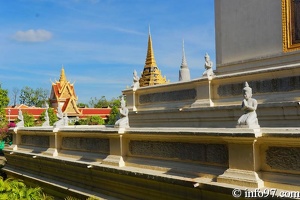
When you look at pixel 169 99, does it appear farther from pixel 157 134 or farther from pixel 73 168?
pixel 157 134

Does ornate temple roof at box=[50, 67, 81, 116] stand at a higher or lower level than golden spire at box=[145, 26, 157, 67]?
lower

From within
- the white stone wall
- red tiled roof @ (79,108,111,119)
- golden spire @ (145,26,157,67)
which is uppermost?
golden spire @ (145,26,157,67)

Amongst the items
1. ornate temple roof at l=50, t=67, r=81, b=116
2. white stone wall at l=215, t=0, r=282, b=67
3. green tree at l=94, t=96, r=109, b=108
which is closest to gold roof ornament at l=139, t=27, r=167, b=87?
white stone wall at l=215, t=0, r=282, b=67

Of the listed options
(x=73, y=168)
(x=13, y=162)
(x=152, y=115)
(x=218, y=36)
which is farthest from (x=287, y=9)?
(x=13, y=162)

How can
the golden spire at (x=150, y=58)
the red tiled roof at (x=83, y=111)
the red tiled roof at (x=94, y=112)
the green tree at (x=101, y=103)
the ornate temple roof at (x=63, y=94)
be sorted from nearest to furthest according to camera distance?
the golden spire at (x=150, y=58) < the red tiled roof at (x=83, y=111) < the red tiled roof at (x=94, y=112) < the ornate temple roof at (x=63, y=94) < the green tree at (x=101, y=103)

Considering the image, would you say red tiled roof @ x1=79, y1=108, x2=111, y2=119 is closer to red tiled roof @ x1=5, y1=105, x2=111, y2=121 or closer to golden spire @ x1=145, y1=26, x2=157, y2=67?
→ red tiled roof @ x1=5, y1=105, x2=111, y2=121

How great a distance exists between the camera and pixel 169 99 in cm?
1272

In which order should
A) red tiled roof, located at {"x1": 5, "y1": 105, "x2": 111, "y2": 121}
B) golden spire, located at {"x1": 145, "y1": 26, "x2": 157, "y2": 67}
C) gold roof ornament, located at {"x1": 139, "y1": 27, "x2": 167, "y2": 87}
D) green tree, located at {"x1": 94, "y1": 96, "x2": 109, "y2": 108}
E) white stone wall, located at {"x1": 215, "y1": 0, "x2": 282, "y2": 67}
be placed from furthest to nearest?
green tree, located at {"x1": 94, "y1": 96, "x2": 109, "y2": 108}
red tiled roof, located at {"x1": 5, "y1": 105, "x2": 111, "y2": 121}
golden spire, located at {"x1": 145, "y1": 26, "x2": 157, "y2": 67}
gold roof ornament, located at {"x1": 139, "y1": 27, "x2": 167, "y2": 87}
white stone wall, located at {"x1": 215, "y1": 0, "x2": 282, "y2": 67}

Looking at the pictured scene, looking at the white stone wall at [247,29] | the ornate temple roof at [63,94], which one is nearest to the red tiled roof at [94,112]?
the ornate temple roof at [63,94]

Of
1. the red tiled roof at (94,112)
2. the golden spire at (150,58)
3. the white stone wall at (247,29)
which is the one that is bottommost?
the red tiled roof at (94,112)

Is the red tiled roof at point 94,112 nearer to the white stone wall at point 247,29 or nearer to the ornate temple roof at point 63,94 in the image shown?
the ornate temple roof at point 63,94

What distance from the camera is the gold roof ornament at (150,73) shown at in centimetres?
3244

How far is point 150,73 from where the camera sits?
33000 millimetres

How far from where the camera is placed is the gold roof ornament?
106ft
